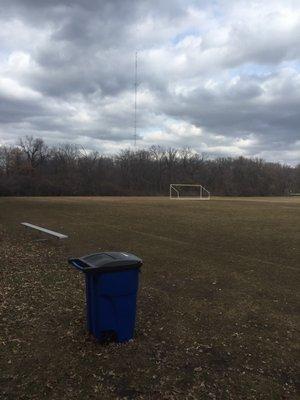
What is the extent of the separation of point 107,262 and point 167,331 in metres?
1.33

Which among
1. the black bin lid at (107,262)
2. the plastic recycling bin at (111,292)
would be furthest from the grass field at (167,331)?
the black bin lid at (107,262)

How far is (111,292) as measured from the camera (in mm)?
4582

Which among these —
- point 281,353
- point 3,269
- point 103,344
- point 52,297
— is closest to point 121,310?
point 103,344

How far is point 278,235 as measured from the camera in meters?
13.9

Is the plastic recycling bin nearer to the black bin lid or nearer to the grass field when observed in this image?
the black bin lid

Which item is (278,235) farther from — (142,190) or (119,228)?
(142,190)

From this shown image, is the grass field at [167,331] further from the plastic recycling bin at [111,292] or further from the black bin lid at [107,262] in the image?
the black bin lid at [107,262]

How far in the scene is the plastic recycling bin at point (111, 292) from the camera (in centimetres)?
452

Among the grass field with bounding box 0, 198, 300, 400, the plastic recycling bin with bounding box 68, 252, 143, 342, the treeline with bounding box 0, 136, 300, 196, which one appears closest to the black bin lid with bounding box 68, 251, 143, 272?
the plastic recycling bin with bounding box 68, 252, 143, 342

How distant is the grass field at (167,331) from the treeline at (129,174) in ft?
206

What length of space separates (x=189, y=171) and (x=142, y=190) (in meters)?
18.3

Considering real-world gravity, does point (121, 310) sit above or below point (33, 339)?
above

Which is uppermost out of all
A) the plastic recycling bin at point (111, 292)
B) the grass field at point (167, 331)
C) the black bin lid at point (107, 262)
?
the black bin lid at point (107, 262)

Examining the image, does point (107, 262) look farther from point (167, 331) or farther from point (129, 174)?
point (129, 174)
